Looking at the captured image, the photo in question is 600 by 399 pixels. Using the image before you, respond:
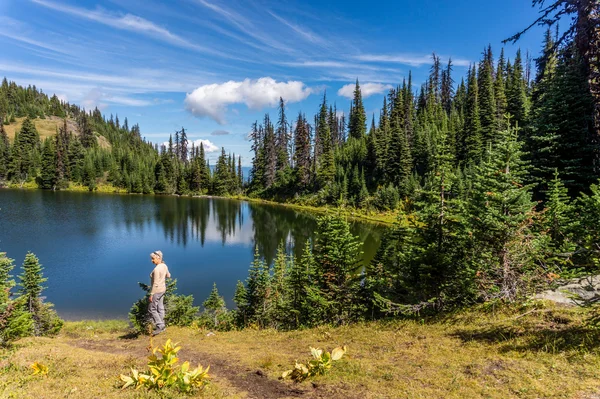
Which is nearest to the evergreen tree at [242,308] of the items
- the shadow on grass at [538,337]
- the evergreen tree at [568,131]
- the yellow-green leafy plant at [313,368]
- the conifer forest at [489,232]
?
the conifer forest at [489,232]

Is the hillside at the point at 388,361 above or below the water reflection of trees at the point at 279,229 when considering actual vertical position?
above

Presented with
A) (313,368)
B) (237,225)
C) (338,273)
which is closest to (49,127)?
(237,225)

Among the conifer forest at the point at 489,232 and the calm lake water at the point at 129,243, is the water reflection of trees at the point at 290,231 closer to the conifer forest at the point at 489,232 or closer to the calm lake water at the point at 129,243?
the calm lake water at the point at 129,243

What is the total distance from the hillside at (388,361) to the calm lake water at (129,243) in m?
17.5

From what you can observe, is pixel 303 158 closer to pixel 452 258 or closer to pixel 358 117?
pixel 358 117

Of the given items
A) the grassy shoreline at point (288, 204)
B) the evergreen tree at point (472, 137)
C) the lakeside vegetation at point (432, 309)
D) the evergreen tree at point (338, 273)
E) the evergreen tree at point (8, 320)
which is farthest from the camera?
the grassy shoreline at point (288, 204)

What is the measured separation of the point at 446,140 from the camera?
67375 mm

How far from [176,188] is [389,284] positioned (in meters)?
111

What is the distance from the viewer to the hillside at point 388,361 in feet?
21.7

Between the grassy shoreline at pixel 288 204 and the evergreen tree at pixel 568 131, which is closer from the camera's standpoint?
the evergreen tree at pixel 568 131

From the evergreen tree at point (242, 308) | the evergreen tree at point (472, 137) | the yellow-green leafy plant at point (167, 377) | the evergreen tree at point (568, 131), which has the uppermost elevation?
the evergreen tree at point (472, 137)

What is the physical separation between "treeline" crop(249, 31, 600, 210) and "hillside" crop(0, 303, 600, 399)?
6977 millimetres

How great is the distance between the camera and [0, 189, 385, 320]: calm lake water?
29.1m

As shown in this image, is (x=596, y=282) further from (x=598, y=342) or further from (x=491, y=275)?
(x=598, y=342)
